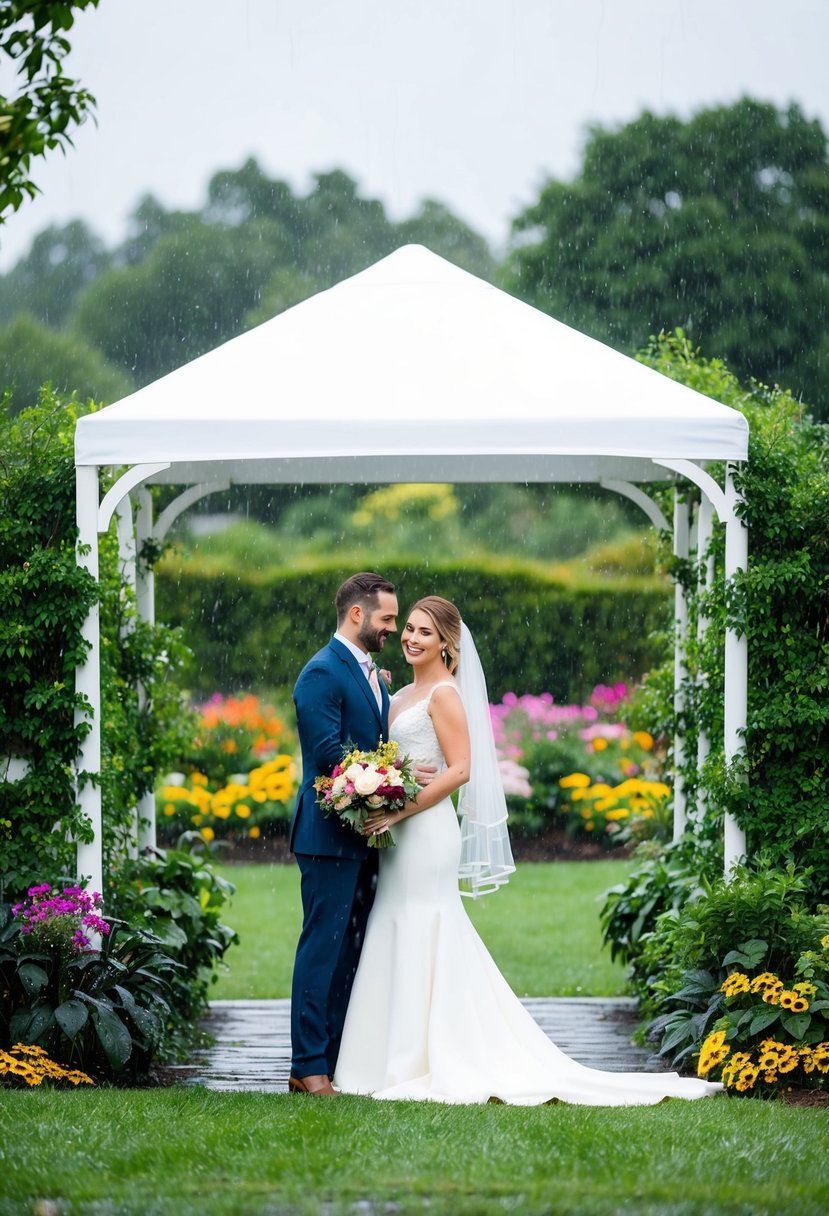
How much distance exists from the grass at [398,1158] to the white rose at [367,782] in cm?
106

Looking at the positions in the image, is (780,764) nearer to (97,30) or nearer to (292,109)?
(292,109)

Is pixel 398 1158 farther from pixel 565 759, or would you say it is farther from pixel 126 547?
Result: pixel 565 759

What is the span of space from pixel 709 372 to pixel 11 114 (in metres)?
4.44

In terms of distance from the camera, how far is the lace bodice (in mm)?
5914

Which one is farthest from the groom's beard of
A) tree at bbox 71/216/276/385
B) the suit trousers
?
tree at bbox 71/216/276/385

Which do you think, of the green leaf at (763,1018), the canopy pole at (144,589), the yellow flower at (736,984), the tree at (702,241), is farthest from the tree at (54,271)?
the green leaf at (763,1018)

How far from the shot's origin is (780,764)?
6422 millimetres

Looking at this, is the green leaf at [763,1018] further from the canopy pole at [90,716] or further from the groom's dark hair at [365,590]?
the canopy pole at [90,716]

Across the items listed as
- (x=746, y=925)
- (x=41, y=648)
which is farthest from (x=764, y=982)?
(x=41, y=648)

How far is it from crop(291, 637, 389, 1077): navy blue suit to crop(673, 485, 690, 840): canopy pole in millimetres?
2405

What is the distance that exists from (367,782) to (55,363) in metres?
22.7

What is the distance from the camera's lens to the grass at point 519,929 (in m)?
8.94

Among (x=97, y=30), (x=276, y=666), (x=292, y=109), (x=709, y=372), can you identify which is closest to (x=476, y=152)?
(x=292, y=109)

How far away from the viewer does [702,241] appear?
24328 millimetres
